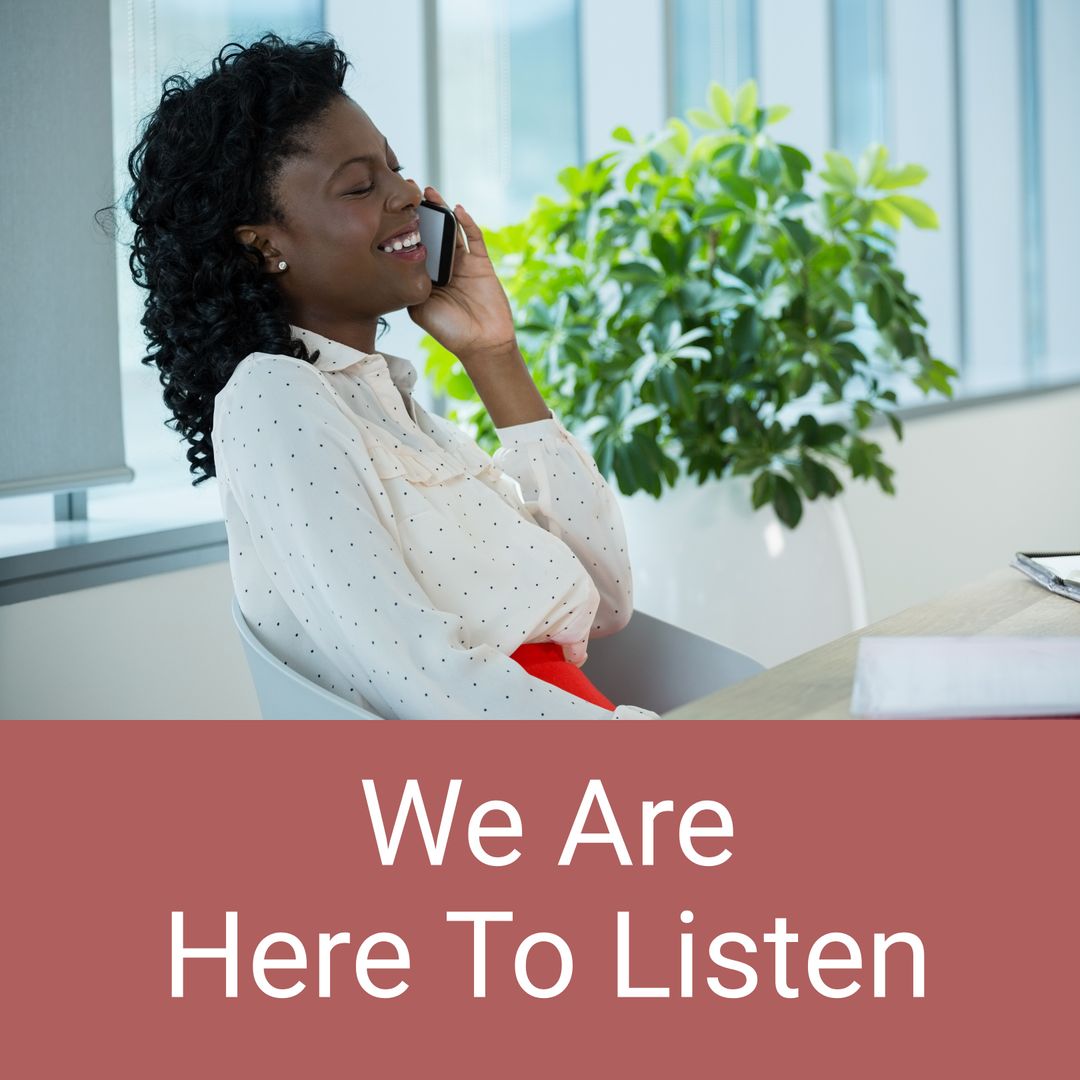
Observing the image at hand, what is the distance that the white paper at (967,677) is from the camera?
3.26 feet

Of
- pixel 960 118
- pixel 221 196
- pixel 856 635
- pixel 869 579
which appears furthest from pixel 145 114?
pixel 960 118

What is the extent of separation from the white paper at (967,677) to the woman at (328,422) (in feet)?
0.98

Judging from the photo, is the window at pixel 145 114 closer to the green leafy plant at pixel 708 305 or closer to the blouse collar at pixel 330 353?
the green leafy plant at pixel 708 305

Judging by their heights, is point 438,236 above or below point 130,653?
above

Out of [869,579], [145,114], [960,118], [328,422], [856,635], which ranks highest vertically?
[960,118]

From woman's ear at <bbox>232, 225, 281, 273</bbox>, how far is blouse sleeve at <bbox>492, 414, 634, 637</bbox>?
0.39 meters

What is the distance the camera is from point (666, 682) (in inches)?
70.9

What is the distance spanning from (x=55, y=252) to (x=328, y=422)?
31.8 inches

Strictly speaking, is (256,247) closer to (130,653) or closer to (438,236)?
(438,236)

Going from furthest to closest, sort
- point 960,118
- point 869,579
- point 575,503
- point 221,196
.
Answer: point 960,118 → point 869,579 → point 575,503 → point 221,196

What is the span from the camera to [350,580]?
1.28 meters

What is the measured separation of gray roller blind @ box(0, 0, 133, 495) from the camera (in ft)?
6.18
